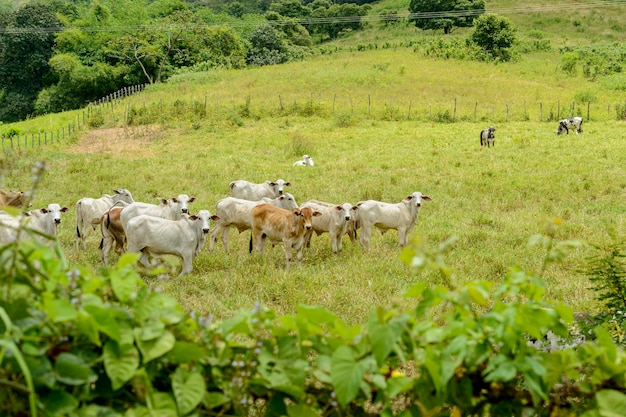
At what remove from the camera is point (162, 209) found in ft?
37.0

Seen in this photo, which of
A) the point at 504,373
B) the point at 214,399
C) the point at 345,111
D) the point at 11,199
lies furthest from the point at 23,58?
the point at 504,373

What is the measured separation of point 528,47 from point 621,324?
177ft

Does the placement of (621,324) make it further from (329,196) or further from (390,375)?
(329,196)

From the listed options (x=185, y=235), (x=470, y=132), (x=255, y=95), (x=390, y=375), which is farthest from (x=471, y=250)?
(x=255, y=95)

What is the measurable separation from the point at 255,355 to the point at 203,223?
25.7ft

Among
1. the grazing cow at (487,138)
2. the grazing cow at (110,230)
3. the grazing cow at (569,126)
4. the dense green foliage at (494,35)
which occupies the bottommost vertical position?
the grazing cow at (569,126)

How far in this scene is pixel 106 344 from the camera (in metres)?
2.05

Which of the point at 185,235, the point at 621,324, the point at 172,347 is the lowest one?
the point at 185,235

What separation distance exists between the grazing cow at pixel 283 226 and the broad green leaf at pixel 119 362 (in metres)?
8.08

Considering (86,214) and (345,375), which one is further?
(86,214)

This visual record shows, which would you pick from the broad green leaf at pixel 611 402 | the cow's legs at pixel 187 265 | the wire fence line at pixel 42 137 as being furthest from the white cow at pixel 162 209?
the wire fence line at pixel 42 137

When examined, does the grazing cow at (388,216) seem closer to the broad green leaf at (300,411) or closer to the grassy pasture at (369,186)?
the grassy pasture at (369,186)

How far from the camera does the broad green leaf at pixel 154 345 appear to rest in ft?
6.79

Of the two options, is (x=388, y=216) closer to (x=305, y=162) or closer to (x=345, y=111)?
(x=305, y=162)
